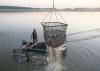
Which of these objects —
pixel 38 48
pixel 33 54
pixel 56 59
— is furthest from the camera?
pixel 38 48

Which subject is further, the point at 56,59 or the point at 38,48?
the point at 38,48

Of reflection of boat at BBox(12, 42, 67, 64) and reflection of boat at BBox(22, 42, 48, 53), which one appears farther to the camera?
reflection of boat at BBox(22, 42, 48, 53)

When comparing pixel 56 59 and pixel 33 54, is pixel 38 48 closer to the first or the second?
pixel 33 54

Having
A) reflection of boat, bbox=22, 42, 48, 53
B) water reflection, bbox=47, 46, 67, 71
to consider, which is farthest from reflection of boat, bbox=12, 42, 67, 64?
water reflection, bbox=47, 46, 67, 71

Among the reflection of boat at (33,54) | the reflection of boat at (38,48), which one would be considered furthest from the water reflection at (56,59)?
the reflection of boat at (38,48)

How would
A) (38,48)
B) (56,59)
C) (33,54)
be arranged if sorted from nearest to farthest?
1. (56,59)
2. (33,54)
3. (38,48)

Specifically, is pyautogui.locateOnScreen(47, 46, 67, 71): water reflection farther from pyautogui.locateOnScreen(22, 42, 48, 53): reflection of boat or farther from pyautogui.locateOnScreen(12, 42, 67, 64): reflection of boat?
pyautogui.locateOnScreen(22, 42, 48, 53): reflection of boat

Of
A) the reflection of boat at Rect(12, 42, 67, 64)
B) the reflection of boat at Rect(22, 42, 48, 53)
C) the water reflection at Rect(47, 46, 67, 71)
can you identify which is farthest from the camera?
the reflection of boat at Rect(22, 42, 48, 53)

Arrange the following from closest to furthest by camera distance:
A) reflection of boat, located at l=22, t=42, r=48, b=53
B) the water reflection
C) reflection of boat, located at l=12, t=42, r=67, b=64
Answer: the water reflection < reflection of boat, located at l=12, t=42, r=67, b=64 < reflection of boat, located at l=22, t=42, r=48, b=53

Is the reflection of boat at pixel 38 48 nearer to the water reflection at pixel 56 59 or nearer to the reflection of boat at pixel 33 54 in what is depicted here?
the reflection of boat at pixel 33 54

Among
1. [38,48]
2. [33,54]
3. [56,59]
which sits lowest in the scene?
[56,59]

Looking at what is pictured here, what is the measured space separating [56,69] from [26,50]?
12.6ft

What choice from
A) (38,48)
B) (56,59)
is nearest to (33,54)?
(38,48)

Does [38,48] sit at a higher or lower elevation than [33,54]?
higher
